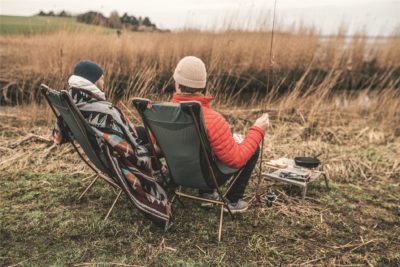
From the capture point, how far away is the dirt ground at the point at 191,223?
98.9 inches

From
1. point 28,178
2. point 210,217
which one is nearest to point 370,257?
point 210,217

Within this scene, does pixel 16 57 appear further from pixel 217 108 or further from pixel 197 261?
pixel 197 261

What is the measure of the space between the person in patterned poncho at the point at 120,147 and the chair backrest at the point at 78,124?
65 millimetres

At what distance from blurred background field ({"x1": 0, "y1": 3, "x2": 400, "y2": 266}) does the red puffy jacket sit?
53 cm

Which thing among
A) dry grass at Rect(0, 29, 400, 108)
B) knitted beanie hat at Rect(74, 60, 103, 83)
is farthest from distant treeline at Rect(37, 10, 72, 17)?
knitted beanie hat at Rect(74, 60, 103, 83)

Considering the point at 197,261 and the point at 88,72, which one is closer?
the point at 197,261

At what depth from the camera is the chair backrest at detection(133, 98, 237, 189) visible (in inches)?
92.7

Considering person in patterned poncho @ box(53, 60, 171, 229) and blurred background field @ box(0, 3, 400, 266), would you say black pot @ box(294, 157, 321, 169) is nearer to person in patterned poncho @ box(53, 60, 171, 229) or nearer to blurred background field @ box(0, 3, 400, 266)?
blurred background field @ box(0, 3, 400, 266)

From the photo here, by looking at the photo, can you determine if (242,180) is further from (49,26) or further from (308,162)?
(49,26)

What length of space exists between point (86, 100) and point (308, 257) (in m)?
1.75

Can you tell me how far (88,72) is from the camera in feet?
8.91

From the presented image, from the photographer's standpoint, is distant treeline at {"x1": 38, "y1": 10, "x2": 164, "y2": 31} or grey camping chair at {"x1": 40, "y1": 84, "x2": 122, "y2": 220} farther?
distant treeline at {"x1": 38, "y1": 10, "x2": 164, "y2": 31}

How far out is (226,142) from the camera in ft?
8.11

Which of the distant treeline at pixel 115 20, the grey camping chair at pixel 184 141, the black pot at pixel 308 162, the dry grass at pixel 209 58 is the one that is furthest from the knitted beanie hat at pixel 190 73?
the distant treeline at pixel 115 20
